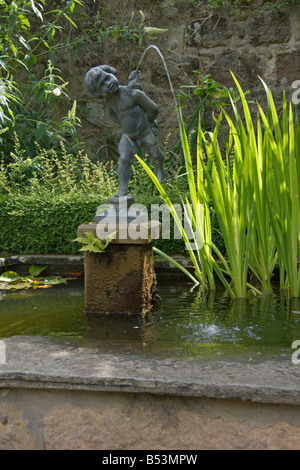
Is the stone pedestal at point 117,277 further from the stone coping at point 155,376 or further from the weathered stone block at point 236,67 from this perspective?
the weathered stone block at point 236,67

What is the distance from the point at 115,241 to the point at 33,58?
118 inches

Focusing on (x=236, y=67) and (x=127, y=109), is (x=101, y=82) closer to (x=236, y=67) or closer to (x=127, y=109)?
A: (x=127, y=109)

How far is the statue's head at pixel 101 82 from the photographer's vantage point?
236 centimetres

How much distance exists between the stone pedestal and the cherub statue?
0.32 meters

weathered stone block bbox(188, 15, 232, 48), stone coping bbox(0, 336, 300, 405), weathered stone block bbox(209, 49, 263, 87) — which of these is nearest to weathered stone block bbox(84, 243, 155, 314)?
stone coping bbox(0, 336, 300, 405)

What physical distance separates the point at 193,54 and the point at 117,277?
398 centimetres

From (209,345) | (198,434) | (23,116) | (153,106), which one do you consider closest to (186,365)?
(198,434)

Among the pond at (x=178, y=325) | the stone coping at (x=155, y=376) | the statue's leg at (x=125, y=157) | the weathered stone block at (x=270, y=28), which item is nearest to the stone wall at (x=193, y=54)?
the weathered stone block at (x=270, y=28)

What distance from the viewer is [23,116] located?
15.8ft

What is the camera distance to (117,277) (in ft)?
7.79

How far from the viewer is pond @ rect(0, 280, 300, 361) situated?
1625mm

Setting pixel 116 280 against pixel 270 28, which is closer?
pixel 116 280

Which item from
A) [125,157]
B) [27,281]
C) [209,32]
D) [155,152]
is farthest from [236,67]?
[27,281]

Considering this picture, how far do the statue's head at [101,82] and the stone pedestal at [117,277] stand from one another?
650mm
